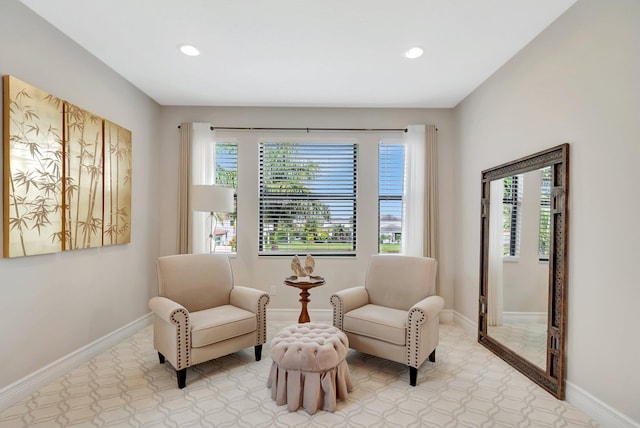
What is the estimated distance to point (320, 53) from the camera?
9.18 feet

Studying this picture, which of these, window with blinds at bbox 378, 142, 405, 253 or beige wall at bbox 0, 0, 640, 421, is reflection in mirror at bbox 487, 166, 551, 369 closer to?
beige wall at bbox 0, 0, 640, 421

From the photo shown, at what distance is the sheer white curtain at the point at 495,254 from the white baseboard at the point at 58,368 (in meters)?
3.88

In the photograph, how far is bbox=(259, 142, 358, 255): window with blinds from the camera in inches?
165

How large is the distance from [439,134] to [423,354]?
9.30 ft

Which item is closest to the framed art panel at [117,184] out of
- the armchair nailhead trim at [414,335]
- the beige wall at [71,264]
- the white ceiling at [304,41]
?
the beige wall at [71,264]

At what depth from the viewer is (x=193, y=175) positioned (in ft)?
13.2

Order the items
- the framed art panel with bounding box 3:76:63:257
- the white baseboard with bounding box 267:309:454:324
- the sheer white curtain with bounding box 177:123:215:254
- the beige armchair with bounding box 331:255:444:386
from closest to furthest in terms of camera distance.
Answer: the framed art panel with bounding box 3:76:63:257
the beige armchair with bounding box 331:255:444:386
the sheer white curtain with bounding box 177:123:215:254
the white baseboard with bounding box 267:309:454:324

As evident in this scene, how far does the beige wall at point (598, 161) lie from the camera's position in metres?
1.83

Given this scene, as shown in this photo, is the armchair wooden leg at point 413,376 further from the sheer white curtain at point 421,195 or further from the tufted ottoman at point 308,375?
the sheer white curtain at point 421,195

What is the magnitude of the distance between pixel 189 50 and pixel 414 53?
2.01 meters

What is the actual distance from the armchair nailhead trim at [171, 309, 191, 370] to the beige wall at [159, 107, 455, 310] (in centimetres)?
166

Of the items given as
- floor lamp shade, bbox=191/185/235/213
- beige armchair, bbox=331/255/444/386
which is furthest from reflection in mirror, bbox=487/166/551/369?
floor lamp shade, bbox=191/185/235/213

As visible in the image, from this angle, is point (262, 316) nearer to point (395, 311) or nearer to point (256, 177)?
point (395, 311)

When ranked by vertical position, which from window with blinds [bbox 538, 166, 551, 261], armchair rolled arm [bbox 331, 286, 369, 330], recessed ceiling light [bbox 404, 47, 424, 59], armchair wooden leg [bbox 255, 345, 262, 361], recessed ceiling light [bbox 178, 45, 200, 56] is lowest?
armchair wooden leg [bbox 255, 345, 262, 361]
